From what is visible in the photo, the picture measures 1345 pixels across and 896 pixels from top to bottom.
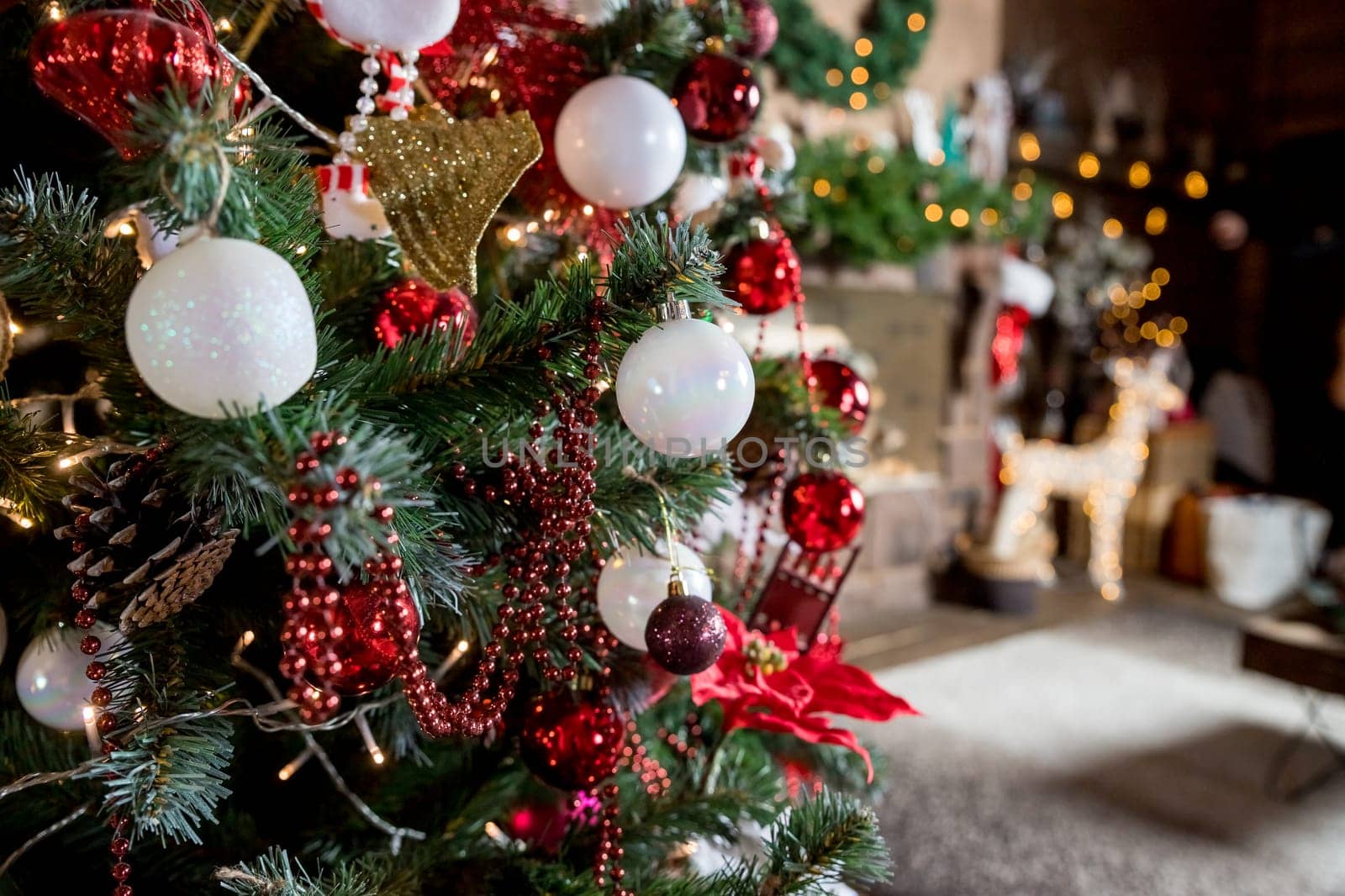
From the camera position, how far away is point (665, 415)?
1.48 feet

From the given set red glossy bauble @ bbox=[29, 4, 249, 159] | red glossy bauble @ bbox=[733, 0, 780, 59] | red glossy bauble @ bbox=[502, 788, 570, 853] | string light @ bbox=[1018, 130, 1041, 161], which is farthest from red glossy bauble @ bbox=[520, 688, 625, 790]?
string light @ bbox=[1018, 130, 1041, 161]

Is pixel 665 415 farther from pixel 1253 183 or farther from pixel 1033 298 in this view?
pixel 1253 183

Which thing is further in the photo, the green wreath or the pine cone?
the green wreath

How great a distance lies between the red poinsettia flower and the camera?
0.64 metres

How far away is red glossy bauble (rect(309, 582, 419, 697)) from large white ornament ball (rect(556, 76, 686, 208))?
0.35 metres

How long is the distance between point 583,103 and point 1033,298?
2999mm

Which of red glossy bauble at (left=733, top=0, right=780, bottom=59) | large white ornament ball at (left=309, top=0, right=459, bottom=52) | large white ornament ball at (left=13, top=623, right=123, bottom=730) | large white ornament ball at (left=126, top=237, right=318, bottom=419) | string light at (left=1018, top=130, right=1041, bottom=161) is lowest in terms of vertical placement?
large white ornament ball at (left=13, top=623, right=123, bottom=730)

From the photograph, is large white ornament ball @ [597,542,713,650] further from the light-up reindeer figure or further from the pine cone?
the light-up reindeer figure

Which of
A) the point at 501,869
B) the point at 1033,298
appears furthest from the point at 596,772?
the point at 1033,298

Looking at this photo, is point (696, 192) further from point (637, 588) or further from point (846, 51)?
point (846, 51)

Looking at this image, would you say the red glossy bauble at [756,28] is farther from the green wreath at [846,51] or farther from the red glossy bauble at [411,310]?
the green wreath at [846,51]

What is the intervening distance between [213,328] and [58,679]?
35 cm

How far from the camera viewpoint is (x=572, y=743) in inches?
22.6

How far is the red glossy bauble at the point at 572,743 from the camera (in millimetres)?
576
